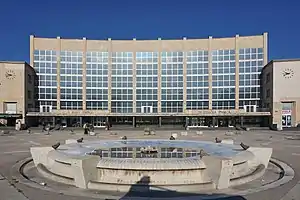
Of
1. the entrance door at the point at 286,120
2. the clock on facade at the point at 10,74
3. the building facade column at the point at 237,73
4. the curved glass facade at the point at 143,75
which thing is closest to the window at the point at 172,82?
the curved glass facade at the point at 143,75

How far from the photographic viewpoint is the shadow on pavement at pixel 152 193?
317 inches

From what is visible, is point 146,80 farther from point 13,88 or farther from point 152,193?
point 152,193

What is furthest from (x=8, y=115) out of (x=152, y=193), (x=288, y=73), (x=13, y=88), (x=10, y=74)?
(x=152, y=193)

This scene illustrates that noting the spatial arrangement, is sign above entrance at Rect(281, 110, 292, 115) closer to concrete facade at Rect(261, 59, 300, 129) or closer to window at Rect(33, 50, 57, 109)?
concrete facade at Rect(261, 59, 300, 129)

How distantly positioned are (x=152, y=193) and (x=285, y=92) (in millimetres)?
57601

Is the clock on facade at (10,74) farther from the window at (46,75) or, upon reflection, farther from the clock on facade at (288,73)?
the clock on facade at (288,73)

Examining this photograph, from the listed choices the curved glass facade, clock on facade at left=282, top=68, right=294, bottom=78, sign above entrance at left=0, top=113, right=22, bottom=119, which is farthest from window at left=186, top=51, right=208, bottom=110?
sign above entrance at left=0, top=113, right=22, bottom=119

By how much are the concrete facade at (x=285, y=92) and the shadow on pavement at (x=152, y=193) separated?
2174 inches

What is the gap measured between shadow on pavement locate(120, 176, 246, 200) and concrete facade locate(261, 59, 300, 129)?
181 ft

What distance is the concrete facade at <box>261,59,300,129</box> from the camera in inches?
2328

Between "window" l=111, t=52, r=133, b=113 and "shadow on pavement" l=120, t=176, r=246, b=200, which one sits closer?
"shadow on pavement" l=120, t=176, r=246, b=200

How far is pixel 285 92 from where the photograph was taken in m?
59.9

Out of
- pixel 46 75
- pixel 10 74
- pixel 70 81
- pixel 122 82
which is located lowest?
pixel 122 82

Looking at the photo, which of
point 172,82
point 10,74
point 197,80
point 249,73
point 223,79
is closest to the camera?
point 10,74
